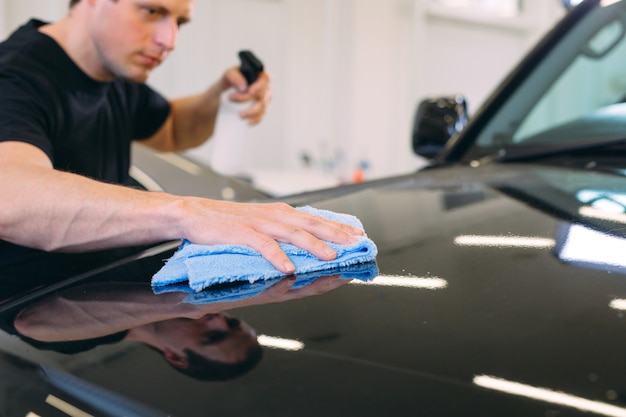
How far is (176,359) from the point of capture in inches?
26.2

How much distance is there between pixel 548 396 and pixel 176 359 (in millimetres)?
311

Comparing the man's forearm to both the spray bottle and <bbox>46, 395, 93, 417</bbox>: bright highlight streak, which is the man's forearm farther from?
the spray bottle

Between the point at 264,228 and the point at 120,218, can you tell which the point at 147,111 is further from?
the point at 264,228

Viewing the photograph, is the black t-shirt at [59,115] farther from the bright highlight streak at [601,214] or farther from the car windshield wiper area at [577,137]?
the car windshield wiper area at [577,137]

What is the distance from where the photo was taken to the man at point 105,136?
3.26 feet

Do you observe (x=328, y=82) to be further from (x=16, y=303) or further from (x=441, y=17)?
(x=16, y=303)

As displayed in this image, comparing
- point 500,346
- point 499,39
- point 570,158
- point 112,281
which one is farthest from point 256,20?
point 500,346

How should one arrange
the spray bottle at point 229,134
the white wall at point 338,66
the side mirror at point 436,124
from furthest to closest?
the white wall at point 338,66 → the spray bottle at point 229,134 → the side mirror at point 436,124

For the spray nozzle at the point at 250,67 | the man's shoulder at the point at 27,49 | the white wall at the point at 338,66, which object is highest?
the man's shoulder at the point at 27,49

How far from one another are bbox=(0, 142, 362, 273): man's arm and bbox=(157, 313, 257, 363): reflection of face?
0.59ft

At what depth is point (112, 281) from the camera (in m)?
0.95

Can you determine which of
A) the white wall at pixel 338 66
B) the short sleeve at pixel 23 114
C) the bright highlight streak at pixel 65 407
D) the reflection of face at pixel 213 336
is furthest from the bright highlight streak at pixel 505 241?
the white wall at pixel 338 66

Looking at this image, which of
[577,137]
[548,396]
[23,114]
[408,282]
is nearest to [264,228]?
[408,282]

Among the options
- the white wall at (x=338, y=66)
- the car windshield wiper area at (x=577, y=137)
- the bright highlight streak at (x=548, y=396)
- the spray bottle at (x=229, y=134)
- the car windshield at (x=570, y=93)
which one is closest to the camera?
the bright highlight streak at (x=548, y=396)
